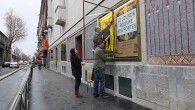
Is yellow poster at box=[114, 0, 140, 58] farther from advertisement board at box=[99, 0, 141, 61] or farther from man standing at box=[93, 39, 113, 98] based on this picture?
man standing at box=[93, 39, 113, 98]

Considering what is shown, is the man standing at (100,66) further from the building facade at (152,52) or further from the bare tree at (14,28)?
the bare tree at (14,28)

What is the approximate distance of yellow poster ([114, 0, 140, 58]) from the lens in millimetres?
6947

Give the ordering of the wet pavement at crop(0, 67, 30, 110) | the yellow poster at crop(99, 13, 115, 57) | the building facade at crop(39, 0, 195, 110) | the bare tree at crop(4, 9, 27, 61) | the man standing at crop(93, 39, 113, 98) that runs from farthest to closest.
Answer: the bare tree at crop(4, 9, 27, 61) < the yellow poster at crop(99, 13, 115, 57) < the wet pavement at crop(0, 67, 30, 110) < the man standing at crop(93, 39, 113, 98) < the building facade at crop(39, 0, 195, 110)

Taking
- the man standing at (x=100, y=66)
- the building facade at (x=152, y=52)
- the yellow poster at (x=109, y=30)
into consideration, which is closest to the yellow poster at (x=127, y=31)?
the building facade at (x=152, y=52)

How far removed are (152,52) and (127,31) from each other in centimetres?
147

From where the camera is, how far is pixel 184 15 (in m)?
4.96

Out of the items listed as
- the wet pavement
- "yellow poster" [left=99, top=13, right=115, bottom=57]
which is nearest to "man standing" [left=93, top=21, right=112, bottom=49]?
"yellow poster" [left=99, top=13, right=115, bottom=57]

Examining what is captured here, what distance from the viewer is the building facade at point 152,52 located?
4.92 metres

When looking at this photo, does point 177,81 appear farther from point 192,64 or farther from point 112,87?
point 112,87

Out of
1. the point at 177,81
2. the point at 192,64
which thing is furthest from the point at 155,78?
the point at 192,64

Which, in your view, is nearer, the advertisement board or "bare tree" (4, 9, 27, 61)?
the advertisement board

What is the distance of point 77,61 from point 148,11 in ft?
11.0

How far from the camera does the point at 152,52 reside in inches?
243

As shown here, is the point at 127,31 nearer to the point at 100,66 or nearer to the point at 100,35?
the point at 100,35
